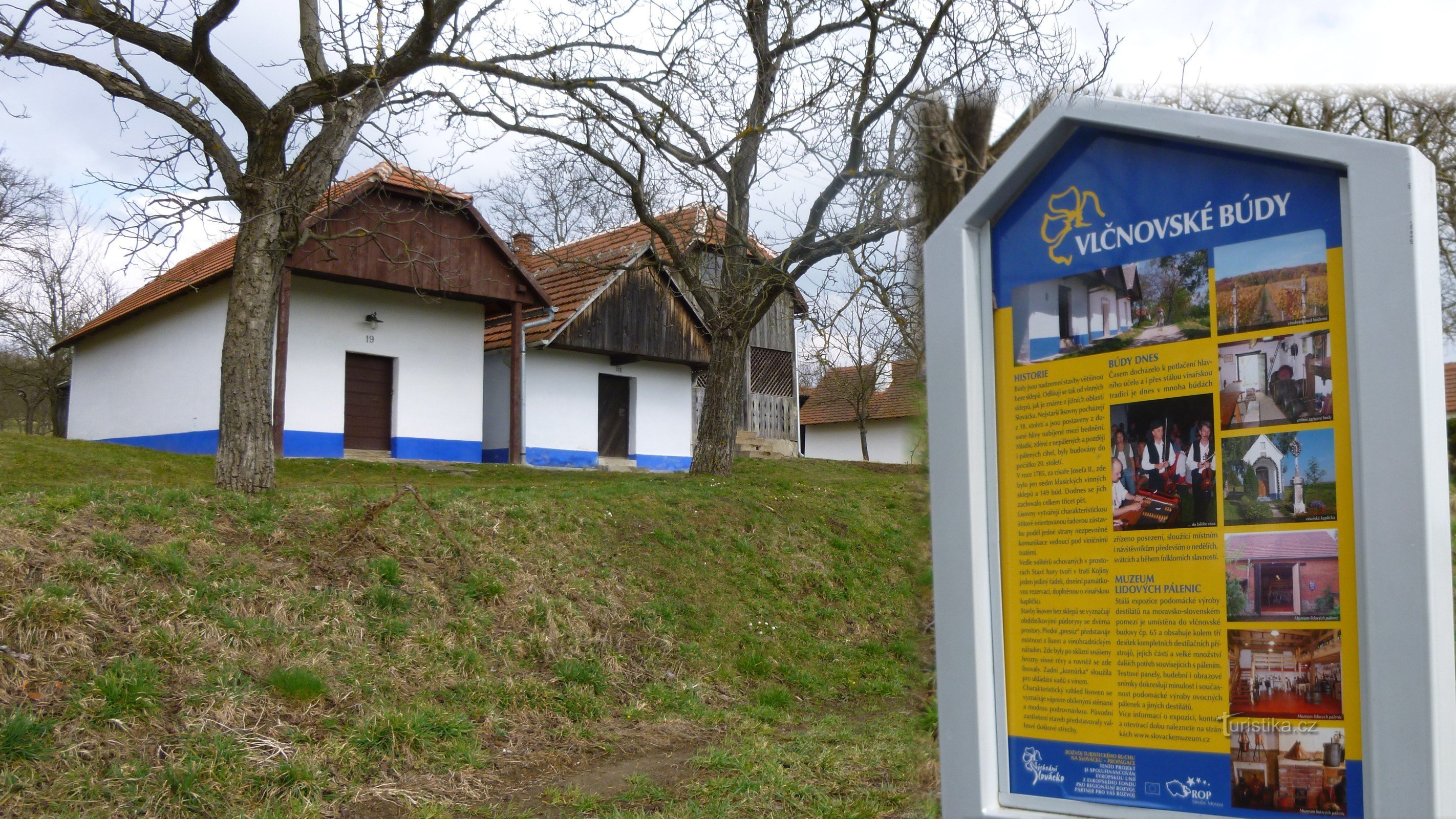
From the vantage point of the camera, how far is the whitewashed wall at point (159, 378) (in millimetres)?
19125

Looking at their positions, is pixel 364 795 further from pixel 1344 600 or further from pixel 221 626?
pixel 1344 600

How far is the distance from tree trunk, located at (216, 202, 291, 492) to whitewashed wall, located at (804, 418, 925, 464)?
30.1m

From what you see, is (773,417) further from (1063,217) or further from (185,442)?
(1063,217)

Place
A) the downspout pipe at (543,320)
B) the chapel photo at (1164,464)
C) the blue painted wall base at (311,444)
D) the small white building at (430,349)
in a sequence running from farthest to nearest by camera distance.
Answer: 1. the downspout pipe at (543,320)
2. the small white building at (430,349)
3. the blue painted wall base at (311,444)
4. the chapel photo at (1164,464)

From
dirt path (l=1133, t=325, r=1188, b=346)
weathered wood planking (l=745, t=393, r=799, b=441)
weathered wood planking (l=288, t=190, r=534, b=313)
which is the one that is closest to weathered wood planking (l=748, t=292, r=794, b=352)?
weathered wood planking (l=745, t=393, r=799, b=441)

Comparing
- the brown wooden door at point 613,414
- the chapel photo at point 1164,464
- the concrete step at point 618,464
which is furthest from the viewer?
the brown wooden door at point 613,414

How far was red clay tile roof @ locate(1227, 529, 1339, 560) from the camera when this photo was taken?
228cm

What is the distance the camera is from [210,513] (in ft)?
28.4

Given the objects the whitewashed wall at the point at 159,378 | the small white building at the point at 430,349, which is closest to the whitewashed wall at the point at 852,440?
the small white building at the point at 430,349

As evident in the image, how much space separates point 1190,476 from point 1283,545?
0.79 ft

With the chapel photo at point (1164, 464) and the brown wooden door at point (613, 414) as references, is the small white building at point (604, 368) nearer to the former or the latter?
the brown wooden door at point (613, 414)

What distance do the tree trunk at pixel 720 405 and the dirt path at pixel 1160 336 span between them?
13.4 meters

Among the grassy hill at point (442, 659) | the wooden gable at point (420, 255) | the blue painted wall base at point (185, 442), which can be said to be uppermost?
the wooden gable at point (420, 255)

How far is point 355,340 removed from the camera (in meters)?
19.5
